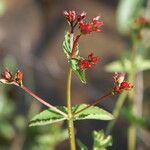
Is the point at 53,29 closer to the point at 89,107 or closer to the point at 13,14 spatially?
the point at 13,14

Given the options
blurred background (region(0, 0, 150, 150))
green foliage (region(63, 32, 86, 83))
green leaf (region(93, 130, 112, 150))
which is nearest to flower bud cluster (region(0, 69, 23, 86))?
green foliage (region(63, 32, 86, 83))

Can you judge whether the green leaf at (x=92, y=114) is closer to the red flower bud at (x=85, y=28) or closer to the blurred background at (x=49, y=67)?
the red flower bud at (x=85, y=28)

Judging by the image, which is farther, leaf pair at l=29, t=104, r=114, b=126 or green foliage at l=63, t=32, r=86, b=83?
leaf pair at l=29, t=104, r=114, b=126

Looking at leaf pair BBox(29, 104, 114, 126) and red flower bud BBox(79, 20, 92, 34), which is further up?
red flower bud BBox(79, 20, 92, 34)

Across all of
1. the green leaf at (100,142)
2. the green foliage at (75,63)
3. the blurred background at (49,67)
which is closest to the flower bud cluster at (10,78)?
the green foliage at (75,63)

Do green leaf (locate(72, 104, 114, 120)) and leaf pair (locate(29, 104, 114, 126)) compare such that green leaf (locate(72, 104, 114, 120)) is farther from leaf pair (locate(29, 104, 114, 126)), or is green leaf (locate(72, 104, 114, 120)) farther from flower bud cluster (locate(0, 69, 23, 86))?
flower bud cluster (locate(0, 69, 23, 86))

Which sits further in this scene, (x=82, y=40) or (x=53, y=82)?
(x=82, y=40)

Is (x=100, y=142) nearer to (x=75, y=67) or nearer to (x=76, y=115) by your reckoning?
(x=76, y=115)

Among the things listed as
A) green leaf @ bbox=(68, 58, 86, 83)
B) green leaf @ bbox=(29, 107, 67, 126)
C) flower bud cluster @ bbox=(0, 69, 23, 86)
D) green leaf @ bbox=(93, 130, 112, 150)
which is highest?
green leaf @ bbox=(68, 58, 86, 83)

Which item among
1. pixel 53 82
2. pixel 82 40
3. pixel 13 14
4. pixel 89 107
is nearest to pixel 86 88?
pixel 53 82
